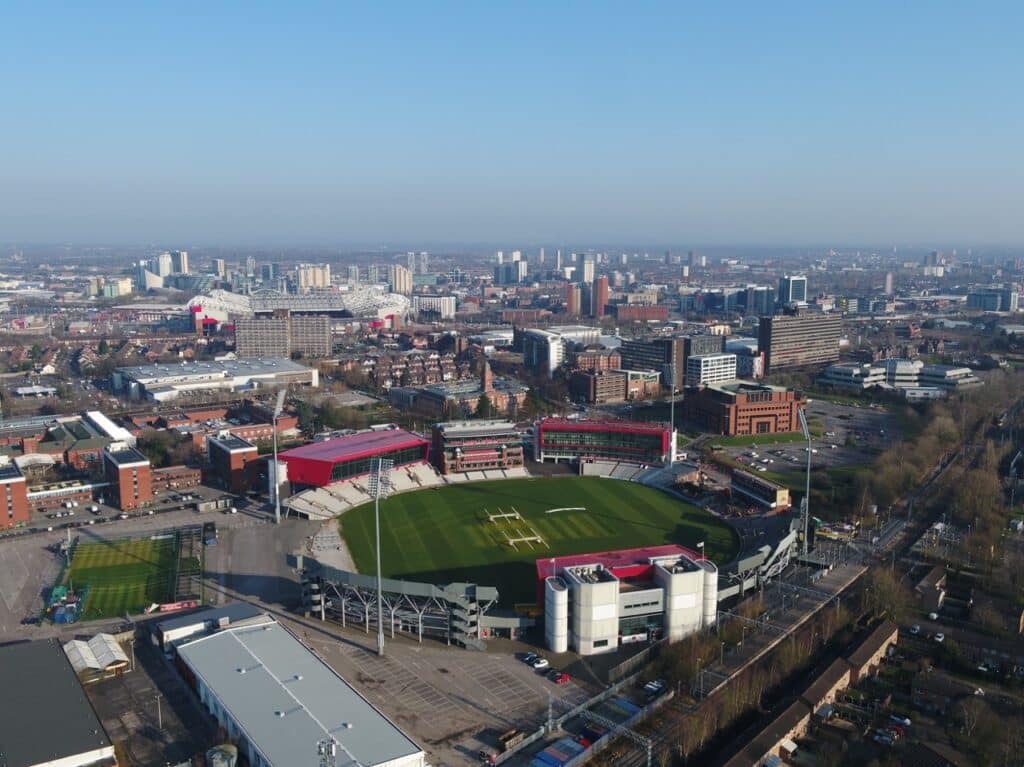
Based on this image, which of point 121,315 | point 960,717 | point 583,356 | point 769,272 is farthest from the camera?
point 769,272

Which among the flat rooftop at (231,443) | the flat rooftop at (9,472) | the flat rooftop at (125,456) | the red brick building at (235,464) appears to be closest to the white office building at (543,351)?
the flat rooftop at (231,443)

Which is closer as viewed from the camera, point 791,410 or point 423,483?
point 423,483

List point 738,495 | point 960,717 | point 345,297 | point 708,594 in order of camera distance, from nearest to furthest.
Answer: point 960,717, point 708,594, point 738,495, point 345,297

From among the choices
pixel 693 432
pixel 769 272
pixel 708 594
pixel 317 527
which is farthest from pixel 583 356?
pixel 769 272

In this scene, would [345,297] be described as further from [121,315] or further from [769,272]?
[769,272]

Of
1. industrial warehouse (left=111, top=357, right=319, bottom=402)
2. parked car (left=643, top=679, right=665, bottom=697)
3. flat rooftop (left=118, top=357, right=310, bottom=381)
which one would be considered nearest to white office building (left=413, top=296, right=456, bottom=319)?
flat rooftop (left=118, top=357, right=310, bottom=381)

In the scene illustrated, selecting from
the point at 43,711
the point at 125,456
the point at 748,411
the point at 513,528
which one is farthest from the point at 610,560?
the point at 748,411
